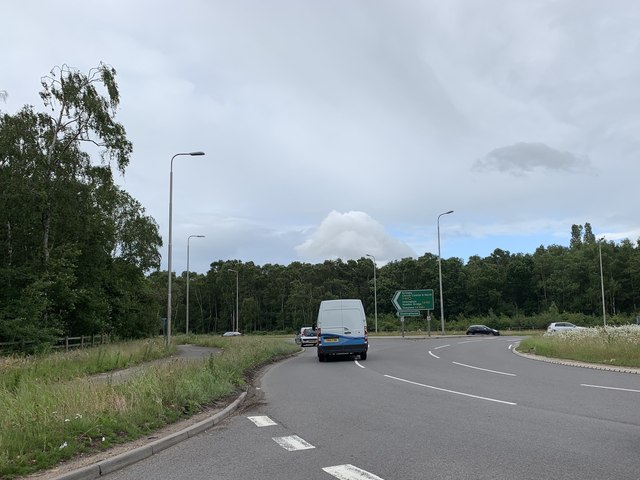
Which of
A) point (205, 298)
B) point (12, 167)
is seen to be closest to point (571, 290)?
point (205, 298)

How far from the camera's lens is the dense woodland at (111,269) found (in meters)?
30.7

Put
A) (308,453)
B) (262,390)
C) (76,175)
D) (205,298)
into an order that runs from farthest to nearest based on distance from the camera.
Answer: (205,298), (76,175), (262,390), (308,453)

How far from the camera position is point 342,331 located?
2350 centimetres

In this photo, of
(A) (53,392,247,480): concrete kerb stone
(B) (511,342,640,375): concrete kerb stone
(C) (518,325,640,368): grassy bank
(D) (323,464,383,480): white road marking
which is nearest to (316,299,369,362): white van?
(B) (511,342,640,375): concrete kerb stone

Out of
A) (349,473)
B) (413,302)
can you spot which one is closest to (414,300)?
(413,302)

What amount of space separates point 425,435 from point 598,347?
1749cm

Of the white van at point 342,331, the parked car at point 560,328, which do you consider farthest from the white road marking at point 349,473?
the parked car at point 560,328

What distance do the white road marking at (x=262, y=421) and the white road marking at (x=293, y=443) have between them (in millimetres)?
1208

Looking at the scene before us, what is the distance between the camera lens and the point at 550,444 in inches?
282

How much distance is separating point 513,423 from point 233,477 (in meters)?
5.03

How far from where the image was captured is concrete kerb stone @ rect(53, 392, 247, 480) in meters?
6.11

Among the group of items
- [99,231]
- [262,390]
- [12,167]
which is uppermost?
[12,167]

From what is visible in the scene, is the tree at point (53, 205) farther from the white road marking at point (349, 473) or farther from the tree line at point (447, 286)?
the tree line at point (447, 286)

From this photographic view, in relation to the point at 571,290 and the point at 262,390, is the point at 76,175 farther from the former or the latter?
the point at 571,290
